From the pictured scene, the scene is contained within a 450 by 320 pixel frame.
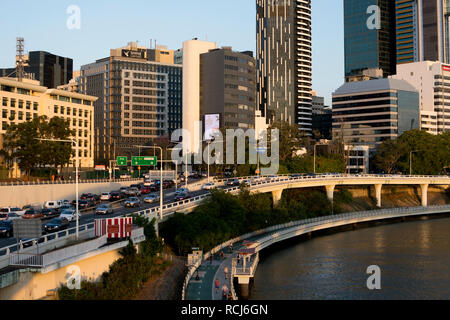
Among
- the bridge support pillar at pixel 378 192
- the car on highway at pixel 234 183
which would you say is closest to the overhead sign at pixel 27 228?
the car on highway at pixel 234 183

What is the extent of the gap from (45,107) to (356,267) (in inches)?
3731

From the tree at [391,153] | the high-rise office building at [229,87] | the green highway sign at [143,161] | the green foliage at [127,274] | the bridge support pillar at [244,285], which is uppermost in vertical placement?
the high-rise office building at [229,87]

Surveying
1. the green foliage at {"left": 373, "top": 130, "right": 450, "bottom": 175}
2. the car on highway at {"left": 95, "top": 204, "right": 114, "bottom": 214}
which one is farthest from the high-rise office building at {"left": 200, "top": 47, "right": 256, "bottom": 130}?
the car on highway at {"left": 95, "top": 204, "right": 114, "bottom": 214}

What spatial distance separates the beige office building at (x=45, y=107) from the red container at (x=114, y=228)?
247 feet

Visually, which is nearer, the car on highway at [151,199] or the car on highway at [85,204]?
the car on highway at [85,204]

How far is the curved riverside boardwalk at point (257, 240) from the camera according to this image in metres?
48.0

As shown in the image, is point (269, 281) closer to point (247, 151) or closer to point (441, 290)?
point (441, 290)

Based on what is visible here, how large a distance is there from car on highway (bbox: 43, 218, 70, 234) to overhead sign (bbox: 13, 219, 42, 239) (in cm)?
1911

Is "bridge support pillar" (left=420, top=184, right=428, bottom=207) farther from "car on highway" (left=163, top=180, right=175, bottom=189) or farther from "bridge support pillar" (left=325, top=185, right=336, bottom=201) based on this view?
"car on highway" (left=163, top=180, right=175, bottom=189)

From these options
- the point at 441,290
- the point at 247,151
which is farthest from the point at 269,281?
the point at 247,151

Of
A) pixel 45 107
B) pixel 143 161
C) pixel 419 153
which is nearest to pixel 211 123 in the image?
pixel 419 153

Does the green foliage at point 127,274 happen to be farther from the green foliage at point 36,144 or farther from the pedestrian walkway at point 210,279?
the green foliage at point 36,144
